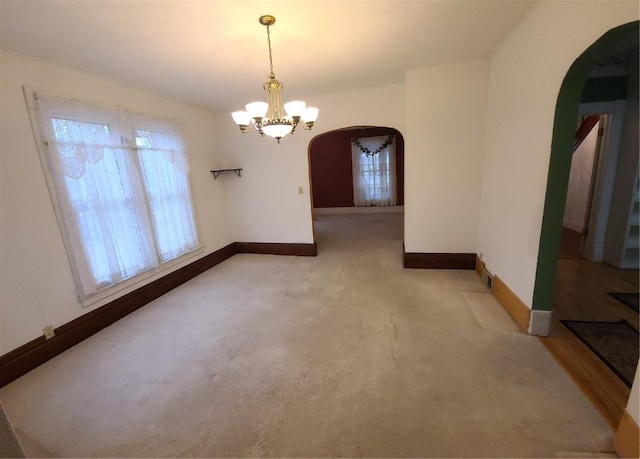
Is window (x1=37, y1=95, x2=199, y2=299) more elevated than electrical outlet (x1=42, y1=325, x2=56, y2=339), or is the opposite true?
window (x1=37, y1=95, x2=199, y2=299)

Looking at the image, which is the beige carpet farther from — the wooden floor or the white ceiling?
the white ceiling

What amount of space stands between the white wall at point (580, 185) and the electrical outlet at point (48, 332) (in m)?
7.45

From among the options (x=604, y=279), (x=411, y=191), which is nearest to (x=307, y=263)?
(x=411, y=191)

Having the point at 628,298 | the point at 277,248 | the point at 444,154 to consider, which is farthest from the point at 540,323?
the point at 277,248

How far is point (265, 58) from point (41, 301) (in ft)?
10.1

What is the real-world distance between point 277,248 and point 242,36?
3.34m

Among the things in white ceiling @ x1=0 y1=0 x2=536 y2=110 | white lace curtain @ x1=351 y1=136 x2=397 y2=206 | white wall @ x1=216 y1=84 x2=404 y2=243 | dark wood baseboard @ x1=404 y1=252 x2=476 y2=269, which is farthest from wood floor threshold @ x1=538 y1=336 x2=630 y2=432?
white lace curtain @ x1=351 y1=136 x2=397 y2=206

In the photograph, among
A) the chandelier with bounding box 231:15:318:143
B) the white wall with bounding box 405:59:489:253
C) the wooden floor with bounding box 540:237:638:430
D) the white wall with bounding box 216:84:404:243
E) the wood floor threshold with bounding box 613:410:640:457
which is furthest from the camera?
the white wall with bounding box 216:84:404:243

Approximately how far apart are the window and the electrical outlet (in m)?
0.34

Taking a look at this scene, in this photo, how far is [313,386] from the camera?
197 cm

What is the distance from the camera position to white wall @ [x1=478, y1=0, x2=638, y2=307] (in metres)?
1.77

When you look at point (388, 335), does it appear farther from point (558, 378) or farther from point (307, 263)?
point (307, 263)

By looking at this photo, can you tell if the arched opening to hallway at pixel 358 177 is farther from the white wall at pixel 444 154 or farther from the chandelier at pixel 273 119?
the chandelier at pixel 273 119

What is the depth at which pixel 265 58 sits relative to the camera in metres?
2.79
